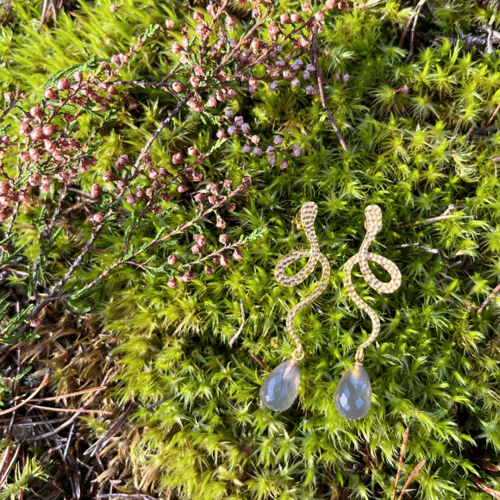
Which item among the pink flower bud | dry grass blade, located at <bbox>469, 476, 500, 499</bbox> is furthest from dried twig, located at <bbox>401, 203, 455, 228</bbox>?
the pink flower bud

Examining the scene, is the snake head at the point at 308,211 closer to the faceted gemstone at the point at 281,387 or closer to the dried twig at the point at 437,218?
the dried twig at the point at 437,218

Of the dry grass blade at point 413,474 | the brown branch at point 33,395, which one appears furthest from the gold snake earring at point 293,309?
the brown branch at point 33,395

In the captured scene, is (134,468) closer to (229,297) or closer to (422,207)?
(229,297)

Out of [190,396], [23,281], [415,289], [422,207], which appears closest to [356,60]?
[422,207]

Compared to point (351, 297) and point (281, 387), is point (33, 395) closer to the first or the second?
point (281, 387)

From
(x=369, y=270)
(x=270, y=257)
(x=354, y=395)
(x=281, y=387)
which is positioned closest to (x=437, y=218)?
(x=369, y=270)

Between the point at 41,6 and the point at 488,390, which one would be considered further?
the point at 41,6

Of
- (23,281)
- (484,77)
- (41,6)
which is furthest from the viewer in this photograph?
(41,6)

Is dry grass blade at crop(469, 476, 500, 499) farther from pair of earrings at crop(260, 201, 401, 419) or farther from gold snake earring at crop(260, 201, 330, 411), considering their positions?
gold snake earring at crop(260, 201, 330, 411)
